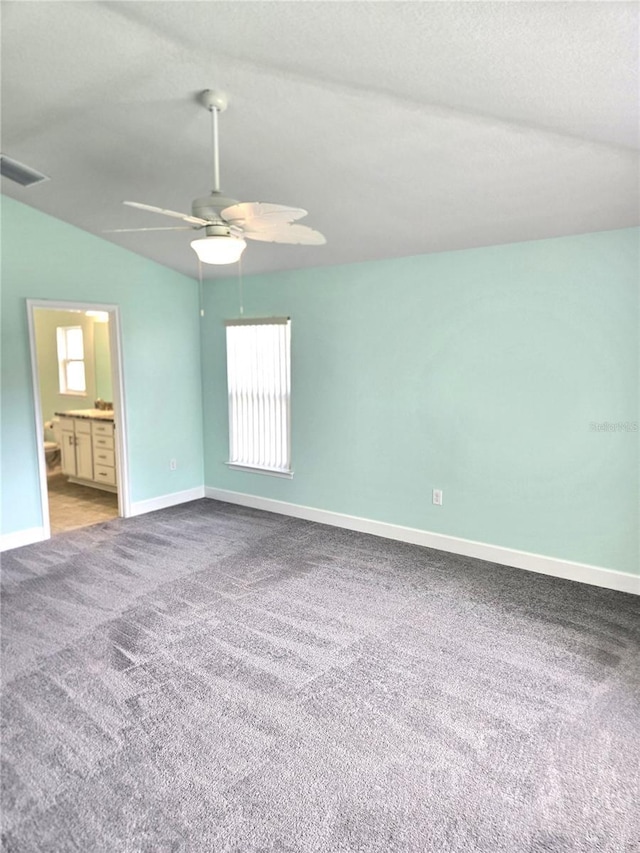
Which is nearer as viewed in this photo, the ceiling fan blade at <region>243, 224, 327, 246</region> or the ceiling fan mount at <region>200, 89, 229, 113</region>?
the ceiling fan blade at <region>243, 224, 327, 246</region>

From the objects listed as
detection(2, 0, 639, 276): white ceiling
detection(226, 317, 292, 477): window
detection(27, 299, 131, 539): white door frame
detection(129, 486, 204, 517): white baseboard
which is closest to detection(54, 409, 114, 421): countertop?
detection(27, 299, 131, 539): white door frame

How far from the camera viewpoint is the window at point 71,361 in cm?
723

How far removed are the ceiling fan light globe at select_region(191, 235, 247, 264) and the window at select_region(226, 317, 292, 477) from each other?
2.71 metres

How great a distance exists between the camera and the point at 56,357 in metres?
7.45

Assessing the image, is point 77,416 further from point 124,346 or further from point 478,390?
point 478,390

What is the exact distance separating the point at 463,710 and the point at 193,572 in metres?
2.21

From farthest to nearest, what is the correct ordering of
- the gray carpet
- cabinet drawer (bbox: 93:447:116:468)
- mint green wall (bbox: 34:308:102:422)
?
mint green wall (bbox: 34:308:102:422) < cabinet drawer (bbox: 93:447:116:468) < the gray carpet

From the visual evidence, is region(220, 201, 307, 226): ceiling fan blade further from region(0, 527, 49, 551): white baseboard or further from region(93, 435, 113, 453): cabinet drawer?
region(93, 435, 113, 453): cabinet drawer

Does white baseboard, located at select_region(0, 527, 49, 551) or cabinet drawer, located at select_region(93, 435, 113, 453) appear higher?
cabinet drawer, located at select_region(93, 435, 113, 453)

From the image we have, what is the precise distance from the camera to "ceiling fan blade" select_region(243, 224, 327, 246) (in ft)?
7.50

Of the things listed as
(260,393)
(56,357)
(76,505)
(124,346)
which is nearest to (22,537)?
(76,505)

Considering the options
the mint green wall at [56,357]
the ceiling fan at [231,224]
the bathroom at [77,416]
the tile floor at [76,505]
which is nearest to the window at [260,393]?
the bathroom at [77,416]

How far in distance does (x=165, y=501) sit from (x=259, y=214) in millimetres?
4150

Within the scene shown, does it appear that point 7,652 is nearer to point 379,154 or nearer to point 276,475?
point 276,475
